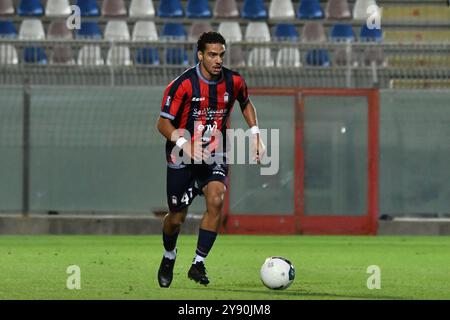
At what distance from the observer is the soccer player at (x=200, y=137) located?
1059 centimetres

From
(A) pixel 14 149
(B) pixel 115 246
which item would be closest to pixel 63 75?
(A) pixel 14 149

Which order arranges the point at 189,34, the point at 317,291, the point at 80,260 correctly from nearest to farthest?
the point at 317,291 → the point at 80,260 → the point at 189,34

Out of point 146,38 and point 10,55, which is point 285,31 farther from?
point 10,55

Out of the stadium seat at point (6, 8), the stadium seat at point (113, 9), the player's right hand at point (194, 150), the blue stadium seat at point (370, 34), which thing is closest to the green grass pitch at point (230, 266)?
the player's right hand at point (194, 150)

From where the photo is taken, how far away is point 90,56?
2011 cm

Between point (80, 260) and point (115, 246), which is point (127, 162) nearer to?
point (115, 246)

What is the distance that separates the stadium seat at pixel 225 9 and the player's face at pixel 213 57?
1324 cm

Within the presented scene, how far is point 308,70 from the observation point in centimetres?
2048

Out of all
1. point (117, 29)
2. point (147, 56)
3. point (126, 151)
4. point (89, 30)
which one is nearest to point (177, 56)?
point (147, 56)

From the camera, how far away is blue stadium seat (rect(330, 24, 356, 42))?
76.7 ft

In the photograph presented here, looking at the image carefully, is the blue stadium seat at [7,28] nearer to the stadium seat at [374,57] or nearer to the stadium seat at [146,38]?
the stadium seat at [146,38]

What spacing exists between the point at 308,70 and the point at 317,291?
10296 mm

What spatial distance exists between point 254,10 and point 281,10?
1.66 feet

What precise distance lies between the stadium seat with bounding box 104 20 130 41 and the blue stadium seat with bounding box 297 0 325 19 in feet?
10.8
